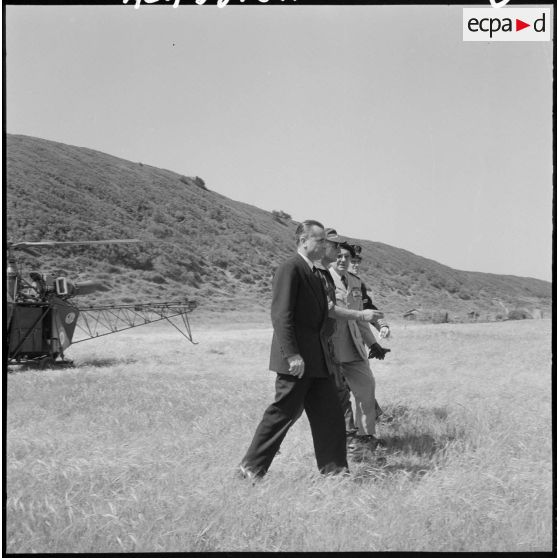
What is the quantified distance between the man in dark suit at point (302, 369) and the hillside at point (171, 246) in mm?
24976

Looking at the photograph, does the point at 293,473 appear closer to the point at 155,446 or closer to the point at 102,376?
the point at 155,446

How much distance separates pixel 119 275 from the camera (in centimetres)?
4019

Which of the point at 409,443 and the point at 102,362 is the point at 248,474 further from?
the point at 102,362

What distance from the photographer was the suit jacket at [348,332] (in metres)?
Answer: 5.13

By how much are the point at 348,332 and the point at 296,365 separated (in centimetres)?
125

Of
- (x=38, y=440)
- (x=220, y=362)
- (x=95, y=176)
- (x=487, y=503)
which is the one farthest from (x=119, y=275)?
(x=487, y=503)

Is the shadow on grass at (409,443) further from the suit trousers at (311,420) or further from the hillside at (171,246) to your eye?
the hillside at (171,246)

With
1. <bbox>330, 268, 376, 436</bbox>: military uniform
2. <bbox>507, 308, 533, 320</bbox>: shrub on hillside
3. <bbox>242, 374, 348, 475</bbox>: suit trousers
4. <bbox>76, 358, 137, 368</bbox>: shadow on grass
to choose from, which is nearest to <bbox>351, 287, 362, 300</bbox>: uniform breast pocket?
<bbox>330, 268, 376, 436</bbox>: military uniform

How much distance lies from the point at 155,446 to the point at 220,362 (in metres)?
8.68

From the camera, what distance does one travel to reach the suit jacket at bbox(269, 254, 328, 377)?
4086mm

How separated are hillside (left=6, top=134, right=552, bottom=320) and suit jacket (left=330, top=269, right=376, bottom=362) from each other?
23.7 m

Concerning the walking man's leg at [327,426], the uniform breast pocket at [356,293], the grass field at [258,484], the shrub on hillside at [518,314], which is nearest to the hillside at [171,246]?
the shrub on hillside at [518,314]

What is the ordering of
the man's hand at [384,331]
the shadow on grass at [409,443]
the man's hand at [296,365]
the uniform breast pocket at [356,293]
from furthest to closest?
1. the uniform breast pocket at [356,293]
2. the man's hand at [384,331]
3. the shadow on grass at [409,443]
4. the man's hand at [296,365]

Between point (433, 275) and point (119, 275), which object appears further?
point (433, 275)
